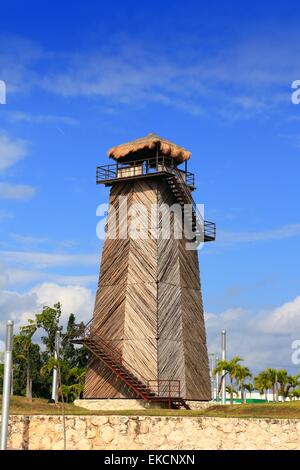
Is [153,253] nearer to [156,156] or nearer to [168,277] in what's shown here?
[168,277]

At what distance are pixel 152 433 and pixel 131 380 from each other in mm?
11101

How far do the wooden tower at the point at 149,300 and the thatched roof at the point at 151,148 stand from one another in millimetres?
73

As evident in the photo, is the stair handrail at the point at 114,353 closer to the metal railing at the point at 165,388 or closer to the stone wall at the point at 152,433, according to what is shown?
the metal railing at the point at 165,388

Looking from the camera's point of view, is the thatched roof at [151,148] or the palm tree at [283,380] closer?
the thatched roof at [151,148]

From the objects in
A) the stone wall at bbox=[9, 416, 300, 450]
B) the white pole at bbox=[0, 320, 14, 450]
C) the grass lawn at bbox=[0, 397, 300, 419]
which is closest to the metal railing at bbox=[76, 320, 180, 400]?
the grass lawn at bbox=[0, 397, 300, 419]

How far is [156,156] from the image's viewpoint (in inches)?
2419

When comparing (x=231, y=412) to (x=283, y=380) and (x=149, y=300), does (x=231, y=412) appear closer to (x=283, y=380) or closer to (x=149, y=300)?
(x=149, y=300)

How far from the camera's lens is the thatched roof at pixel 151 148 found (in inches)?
2411

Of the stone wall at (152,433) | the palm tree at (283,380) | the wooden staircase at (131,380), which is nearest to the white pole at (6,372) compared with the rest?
the stone wall at (152,433)

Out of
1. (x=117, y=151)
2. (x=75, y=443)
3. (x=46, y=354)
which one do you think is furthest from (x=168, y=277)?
(x=46, y=354)

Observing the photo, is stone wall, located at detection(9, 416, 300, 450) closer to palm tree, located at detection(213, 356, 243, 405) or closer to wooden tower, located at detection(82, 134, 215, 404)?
wooden tower, located at detection(82, 134, 215, 404)

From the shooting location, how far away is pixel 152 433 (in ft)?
151

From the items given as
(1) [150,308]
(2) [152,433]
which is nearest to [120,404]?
(1) [150,308]

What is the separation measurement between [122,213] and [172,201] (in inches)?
150
